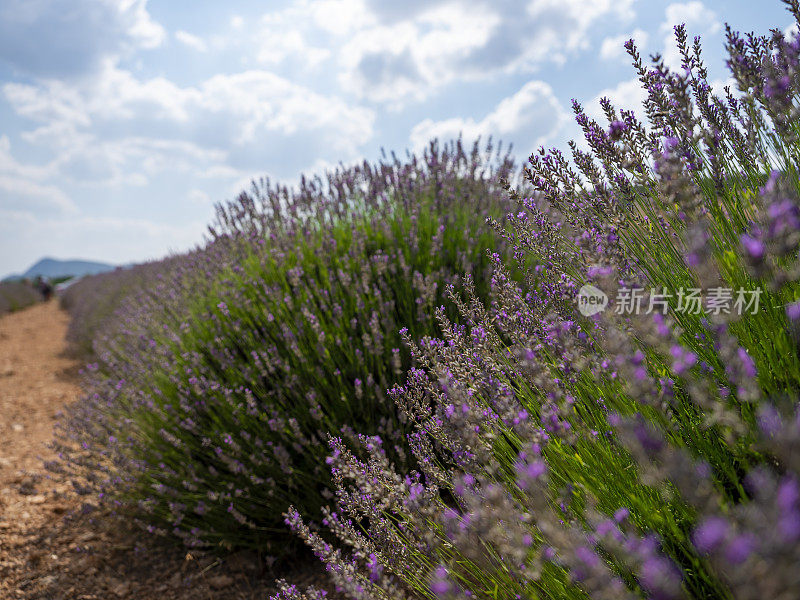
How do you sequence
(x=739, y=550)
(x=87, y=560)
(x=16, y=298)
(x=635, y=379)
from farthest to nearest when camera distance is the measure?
1. (x=16, y=298)
2. (x=87, y=560)
3. (x=635, y=379)
4. (x=739, y=550)

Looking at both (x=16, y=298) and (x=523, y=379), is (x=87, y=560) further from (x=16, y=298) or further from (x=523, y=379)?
(x=16, y=298)

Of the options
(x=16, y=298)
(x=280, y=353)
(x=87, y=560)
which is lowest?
(x=87, y=560)

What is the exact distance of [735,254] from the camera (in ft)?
4.39

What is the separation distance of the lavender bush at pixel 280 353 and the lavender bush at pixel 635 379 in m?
0.84

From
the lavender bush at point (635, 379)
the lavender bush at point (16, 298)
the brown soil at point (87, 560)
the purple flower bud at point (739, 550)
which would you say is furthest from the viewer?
the lavender bush at point (16, 298)

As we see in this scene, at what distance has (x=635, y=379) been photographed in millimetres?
824

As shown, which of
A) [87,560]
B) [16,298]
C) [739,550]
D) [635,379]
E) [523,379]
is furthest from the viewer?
[16,298]

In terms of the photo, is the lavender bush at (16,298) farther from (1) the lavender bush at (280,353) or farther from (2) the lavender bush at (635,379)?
(2) the lavender bush at (635,379)

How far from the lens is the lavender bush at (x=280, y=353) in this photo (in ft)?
9.58

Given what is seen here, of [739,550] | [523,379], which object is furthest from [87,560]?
[739,550]

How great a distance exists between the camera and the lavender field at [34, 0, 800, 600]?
91 centimetres

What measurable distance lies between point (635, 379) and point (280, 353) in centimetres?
270

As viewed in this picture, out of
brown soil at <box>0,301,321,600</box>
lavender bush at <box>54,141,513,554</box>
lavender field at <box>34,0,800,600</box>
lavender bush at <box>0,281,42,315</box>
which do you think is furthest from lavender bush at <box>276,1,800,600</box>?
lavender bush at <box>0,281,42,315</box>

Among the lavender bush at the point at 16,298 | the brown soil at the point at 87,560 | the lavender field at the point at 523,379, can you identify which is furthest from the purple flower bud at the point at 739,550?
the lavender bush at the point at 16,298
